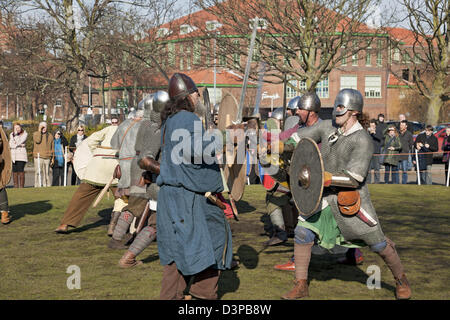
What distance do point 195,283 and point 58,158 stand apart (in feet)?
36.4

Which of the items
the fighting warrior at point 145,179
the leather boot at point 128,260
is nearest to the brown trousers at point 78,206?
the fighting warrior at point 145,179

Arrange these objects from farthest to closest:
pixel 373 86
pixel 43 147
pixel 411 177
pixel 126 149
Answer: pixel 373 86
pixel 411 177
pixel 43 147
pixel 126 149

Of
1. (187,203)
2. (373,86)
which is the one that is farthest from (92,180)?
(373,86)

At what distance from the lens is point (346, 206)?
188 inches

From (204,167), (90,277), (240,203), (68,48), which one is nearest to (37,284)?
(90,277)

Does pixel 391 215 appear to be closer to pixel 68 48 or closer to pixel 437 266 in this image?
pixel 437 266

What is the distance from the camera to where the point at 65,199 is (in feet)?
38.8

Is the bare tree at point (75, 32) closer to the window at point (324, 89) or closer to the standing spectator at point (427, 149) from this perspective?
the standing spectator at point (427, 149)

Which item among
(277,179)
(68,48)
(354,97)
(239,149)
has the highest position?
(68,48)

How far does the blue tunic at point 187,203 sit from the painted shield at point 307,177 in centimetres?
85

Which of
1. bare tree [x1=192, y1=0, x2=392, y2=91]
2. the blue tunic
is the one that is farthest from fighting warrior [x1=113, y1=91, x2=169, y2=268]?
bare tree [x1=192, y1=0, x2=392, y2=91]

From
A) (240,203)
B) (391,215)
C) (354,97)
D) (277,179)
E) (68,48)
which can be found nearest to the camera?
(354,97)

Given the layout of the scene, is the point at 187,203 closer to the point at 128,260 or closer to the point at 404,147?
the point at 128,260
